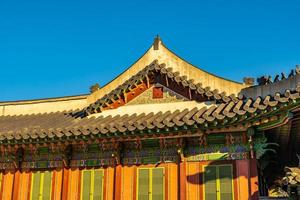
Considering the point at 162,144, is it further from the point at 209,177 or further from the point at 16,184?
the point at 16,184

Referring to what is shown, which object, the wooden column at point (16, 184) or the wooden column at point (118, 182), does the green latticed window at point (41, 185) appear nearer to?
the wooden column at point (16, 184)

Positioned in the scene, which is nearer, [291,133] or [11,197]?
[291,133]

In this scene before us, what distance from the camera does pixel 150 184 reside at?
1451cm

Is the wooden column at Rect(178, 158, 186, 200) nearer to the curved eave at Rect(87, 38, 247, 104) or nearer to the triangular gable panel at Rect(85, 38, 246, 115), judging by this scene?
the triangular gable panel at Rect(85, 38, 246, 115)

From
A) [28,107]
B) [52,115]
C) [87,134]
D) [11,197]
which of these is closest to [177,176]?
[87,134]

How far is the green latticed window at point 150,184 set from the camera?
14.3 m

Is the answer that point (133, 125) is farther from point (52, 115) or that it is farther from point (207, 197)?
point (52, 115)

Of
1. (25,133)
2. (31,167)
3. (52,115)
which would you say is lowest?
(31,167)

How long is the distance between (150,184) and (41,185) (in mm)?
4176

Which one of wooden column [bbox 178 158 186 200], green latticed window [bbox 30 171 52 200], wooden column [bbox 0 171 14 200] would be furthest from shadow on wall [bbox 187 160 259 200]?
wooden column [bbox 0 171 14 200]

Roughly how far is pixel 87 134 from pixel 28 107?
8.34 meters

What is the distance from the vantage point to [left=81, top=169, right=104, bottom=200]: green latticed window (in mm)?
14962


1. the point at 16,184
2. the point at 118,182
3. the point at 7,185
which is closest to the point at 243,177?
the point at 118,182

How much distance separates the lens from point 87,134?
13.9m
